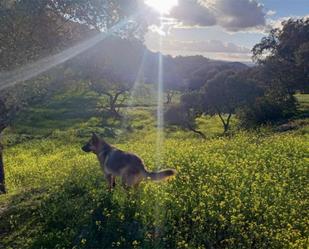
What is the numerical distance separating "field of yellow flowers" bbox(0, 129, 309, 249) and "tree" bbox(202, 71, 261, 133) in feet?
150

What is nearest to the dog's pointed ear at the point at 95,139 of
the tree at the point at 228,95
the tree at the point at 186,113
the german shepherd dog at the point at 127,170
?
the german shepherd dog at the point at 127,170

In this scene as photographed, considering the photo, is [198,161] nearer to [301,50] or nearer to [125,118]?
[125,118]

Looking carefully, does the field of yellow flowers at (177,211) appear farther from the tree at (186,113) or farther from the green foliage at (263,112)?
the tree at (186,113)

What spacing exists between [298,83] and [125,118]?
29063 mm

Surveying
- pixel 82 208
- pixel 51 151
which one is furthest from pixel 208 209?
pixel 51 151

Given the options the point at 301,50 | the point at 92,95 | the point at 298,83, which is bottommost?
the point at 92,95

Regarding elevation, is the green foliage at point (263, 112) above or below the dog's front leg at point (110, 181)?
below

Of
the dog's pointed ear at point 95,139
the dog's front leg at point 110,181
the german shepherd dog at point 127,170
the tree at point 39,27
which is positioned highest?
the tree at point 39,27

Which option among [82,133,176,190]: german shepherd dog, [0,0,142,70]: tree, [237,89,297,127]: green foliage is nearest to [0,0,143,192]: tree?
[0,0,142,70]: tree

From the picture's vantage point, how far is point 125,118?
70188 millimetres

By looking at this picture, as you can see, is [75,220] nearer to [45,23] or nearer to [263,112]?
[45,23]

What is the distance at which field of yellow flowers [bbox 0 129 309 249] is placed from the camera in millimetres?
11922

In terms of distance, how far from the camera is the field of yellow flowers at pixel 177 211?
11.9 meters

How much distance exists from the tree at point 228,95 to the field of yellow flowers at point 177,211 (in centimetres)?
4581
